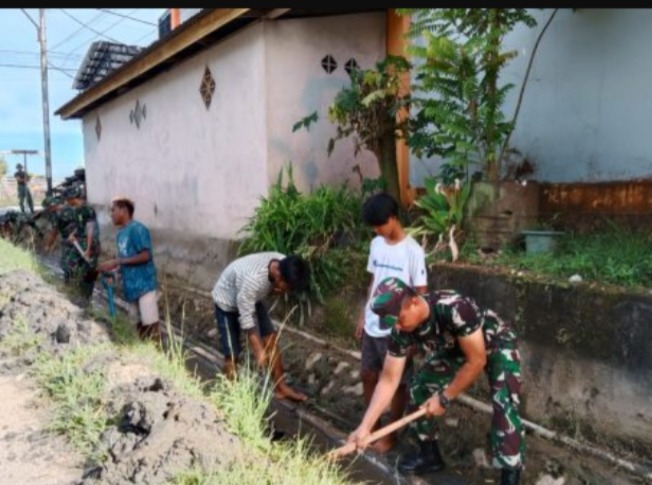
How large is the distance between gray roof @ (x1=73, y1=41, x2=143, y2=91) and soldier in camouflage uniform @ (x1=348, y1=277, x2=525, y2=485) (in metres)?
17.6

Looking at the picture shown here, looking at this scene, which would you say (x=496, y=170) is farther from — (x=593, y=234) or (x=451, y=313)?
(x=451, y=313)

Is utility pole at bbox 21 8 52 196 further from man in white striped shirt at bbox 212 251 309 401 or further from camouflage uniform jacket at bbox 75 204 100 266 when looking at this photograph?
man in white striped shirt at bbox 212 251 309 401

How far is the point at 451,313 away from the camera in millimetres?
3412

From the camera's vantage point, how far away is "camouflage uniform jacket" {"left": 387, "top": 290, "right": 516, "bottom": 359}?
341 cm

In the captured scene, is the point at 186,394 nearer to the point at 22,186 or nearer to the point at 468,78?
the point at 468,78

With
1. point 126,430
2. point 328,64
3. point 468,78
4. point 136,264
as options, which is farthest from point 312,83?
point 126,430

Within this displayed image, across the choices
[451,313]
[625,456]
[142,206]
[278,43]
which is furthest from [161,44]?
[625,456]

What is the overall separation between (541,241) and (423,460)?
2.14 metres

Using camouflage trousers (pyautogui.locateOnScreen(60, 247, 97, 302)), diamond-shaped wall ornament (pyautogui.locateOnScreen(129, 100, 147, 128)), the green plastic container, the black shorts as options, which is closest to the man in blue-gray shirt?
camouflage trousers (pyautogui.locateOnScreen(60, 247, 97, 302))

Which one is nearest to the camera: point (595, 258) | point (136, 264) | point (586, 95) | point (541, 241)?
point (595, 258)

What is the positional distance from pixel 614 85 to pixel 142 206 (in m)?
9.55

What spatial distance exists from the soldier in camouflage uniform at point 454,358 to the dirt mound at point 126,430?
2.89 ft

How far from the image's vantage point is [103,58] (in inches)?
749

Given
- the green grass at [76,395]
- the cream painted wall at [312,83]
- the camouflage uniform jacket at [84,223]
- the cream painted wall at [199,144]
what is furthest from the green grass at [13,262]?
the green grass at [76,395]
